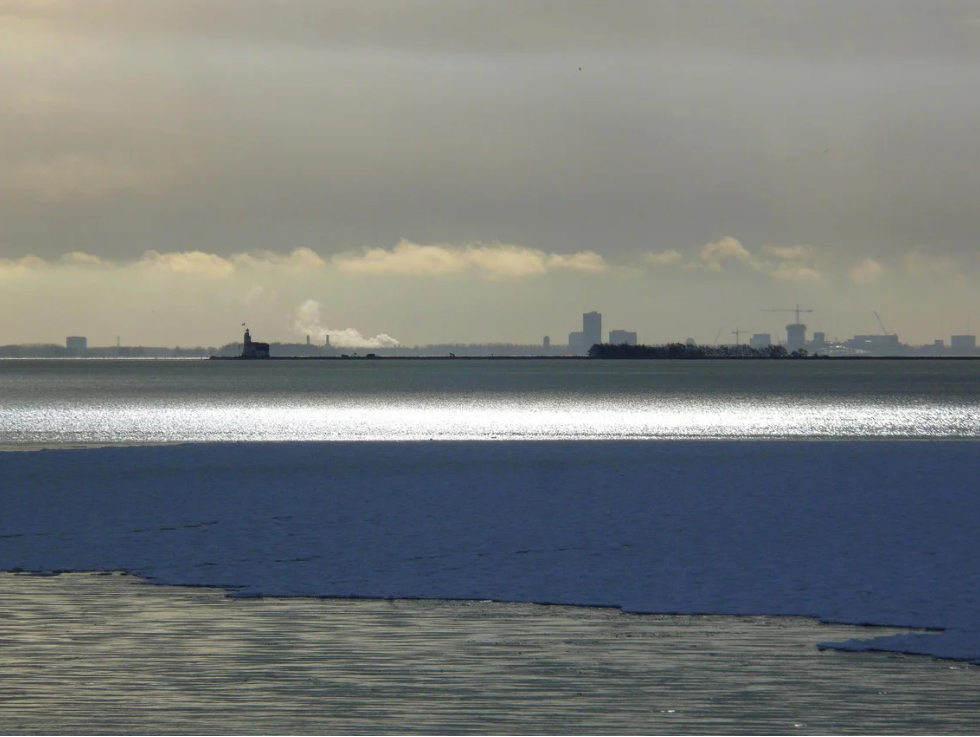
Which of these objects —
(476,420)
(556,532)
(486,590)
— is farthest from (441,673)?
(476,420)

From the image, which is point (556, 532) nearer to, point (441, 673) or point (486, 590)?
point (486, 590)

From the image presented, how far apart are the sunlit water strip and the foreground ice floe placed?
25567 mm

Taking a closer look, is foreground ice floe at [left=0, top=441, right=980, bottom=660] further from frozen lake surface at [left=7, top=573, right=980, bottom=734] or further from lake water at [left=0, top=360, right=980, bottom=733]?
frozen lake surface at [left=7, top=573, right=980, bottom=734]

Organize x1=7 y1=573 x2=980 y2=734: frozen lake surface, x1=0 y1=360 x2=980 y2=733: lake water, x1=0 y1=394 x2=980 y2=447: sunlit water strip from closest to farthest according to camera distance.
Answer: x1=7 y1=573 x2=980 y2=734: frozen lake surface, x1=0 y1=360 x2=980 y2=733: lake water, x1=0 y1=394 x2=980 y2=447: sunlit water strip

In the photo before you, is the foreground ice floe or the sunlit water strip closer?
the foreground ice floe

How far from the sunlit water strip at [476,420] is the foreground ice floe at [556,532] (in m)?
25.6

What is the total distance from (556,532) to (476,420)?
5942 centimetres

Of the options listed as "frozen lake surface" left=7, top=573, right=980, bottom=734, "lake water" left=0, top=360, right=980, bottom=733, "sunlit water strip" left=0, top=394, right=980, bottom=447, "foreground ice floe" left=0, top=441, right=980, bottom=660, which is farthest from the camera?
"sunlit water strip" left=0, top=394, right=980, bottom=447

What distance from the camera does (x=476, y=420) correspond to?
8350 centimetres

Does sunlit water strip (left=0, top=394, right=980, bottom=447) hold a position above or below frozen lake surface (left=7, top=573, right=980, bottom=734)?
below

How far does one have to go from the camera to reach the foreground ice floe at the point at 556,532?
18594 millimetres

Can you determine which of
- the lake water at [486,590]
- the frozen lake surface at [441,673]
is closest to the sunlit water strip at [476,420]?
the lake water at [486,590]

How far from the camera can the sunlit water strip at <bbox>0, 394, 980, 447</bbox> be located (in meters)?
64.8

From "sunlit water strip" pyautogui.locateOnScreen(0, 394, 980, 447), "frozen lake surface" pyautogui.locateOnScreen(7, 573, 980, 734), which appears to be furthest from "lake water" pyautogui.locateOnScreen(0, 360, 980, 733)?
"sunlit water strip" pyautogui.locateOnScreen(0, 394, 980, 447)
